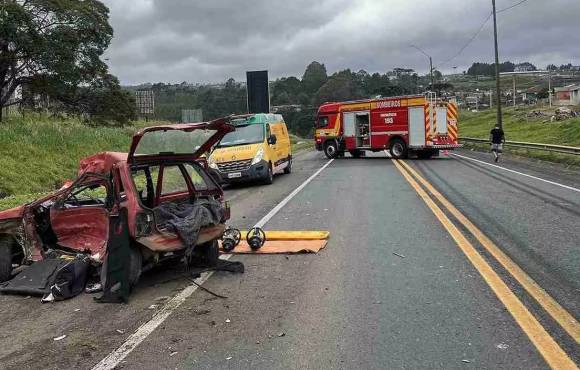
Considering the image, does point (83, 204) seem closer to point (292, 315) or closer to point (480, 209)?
point (292, 315)

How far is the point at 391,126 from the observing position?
28375 millimetres

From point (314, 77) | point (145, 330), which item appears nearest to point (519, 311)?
point (145, 330)

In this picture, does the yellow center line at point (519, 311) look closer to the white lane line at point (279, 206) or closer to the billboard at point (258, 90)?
the white lane line at point (279, 206)

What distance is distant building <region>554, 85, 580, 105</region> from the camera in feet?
258

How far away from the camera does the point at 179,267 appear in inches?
282

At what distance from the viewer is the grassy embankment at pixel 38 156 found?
1741cm

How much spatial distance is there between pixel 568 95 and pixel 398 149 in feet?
222

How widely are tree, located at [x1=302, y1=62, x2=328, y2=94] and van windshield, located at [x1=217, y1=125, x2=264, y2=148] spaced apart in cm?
7750

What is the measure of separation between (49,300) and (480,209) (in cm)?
785

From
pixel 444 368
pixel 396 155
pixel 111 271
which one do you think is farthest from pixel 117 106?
pixel 444 368

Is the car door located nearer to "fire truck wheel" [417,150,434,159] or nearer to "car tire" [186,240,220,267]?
"car tire" [186,240,220,267]

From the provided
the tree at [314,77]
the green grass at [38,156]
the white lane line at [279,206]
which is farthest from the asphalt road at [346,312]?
the tree at [314,77]

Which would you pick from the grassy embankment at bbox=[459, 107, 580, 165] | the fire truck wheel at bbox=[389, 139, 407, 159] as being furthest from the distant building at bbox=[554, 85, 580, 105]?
the fire truck wheel at bbox=[389, 139, 407, 159]

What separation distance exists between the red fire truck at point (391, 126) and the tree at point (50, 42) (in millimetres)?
15392
